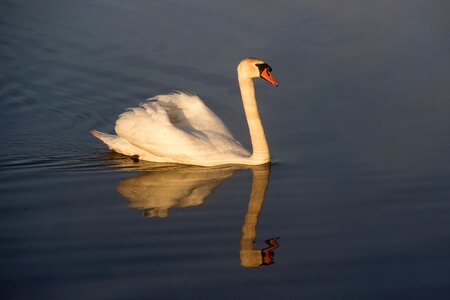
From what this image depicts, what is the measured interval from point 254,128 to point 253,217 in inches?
91.8

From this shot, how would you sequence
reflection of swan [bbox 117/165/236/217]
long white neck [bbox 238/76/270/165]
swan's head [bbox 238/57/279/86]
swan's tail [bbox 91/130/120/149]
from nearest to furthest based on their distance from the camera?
1. reflection of swan [bbox 117/165/236/217]
2. long white neck [bbox 238/76/270/165]
3. swan's head [bbox 238/57/279/86]
4. swan's tail [bbox 91/130/120/149]

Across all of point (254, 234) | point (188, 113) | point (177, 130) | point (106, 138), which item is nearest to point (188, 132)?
point (177, 130)

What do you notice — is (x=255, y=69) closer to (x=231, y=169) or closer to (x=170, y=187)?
(x=231, y=169)

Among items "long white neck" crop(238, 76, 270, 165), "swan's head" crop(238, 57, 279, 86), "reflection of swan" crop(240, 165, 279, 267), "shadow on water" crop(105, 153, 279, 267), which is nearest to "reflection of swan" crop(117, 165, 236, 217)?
"shadow on water" crop(105, 153, 279, 267)

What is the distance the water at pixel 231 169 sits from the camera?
7.90 meters

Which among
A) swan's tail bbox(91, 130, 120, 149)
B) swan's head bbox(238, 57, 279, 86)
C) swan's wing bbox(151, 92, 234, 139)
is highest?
swan's head bbox(238, 57, 279, 86)

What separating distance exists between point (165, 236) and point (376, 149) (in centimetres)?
349

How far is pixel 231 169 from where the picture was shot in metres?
11.3

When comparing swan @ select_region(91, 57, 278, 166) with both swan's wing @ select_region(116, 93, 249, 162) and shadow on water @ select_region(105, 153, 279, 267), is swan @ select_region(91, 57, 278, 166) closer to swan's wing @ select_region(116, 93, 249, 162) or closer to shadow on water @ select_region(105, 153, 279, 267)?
swan's wing @ select_region(116, 93, 249, 162)

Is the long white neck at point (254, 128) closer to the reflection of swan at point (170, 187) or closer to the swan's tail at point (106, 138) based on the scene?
the reflection of swan at point (170, 187)

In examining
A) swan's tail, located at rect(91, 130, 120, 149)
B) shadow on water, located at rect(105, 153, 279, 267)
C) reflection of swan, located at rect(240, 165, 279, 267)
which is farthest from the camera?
swan's tail, located at rect(91, 130, 120, 149)

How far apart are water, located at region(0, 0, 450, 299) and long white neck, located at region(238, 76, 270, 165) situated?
0.61ft

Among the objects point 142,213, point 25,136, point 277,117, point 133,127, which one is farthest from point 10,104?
point 142,213

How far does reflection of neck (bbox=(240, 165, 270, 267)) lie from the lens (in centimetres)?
827
